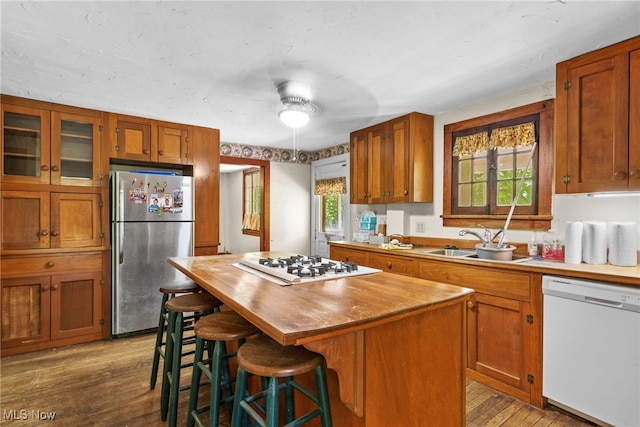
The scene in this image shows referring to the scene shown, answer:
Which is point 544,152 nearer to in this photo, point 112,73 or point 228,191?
point 112,73

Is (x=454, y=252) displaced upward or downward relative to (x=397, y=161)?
downward

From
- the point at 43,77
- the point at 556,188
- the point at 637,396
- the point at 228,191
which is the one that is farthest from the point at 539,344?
the point at 228,191

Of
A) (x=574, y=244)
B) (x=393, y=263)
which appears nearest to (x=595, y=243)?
(x=574, y=244)

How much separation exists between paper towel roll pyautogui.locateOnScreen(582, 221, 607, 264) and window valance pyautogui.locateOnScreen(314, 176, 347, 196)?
Result: 116 inches

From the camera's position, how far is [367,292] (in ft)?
4.71

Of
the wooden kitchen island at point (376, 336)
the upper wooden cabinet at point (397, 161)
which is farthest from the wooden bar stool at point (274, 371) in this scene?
the upper wooden cabinet at point (397, 161)

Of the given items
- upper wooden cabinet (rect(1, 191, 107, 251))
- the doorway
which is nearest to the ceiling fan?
upper wooden cabinet (rect(1, 191, 107, 251))

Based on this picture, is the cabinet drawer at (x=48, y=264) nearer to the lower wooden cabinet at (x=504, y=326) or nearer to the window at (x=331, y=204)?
the window at (x=331, y=204)

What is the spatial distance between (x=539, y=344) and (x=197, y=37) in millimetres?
2781

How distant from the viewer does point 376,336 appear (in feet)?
3.88

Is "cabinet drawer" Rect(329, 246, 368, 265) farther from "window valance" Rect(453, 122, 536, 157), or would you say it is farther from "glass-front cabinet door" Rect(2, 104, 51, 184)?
"glass-front cabinet door" Rect(2, 104, 51, 184)

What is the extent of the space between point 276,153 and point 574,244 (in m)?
3.90

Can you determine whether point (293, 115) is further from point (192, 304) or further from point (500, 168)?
point (500, 168)

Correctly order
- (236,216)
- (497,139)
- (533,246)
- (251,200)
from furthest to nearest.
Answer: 1. (236,216)
2. (251,200)
3. (497,139)
4. (533,246)
